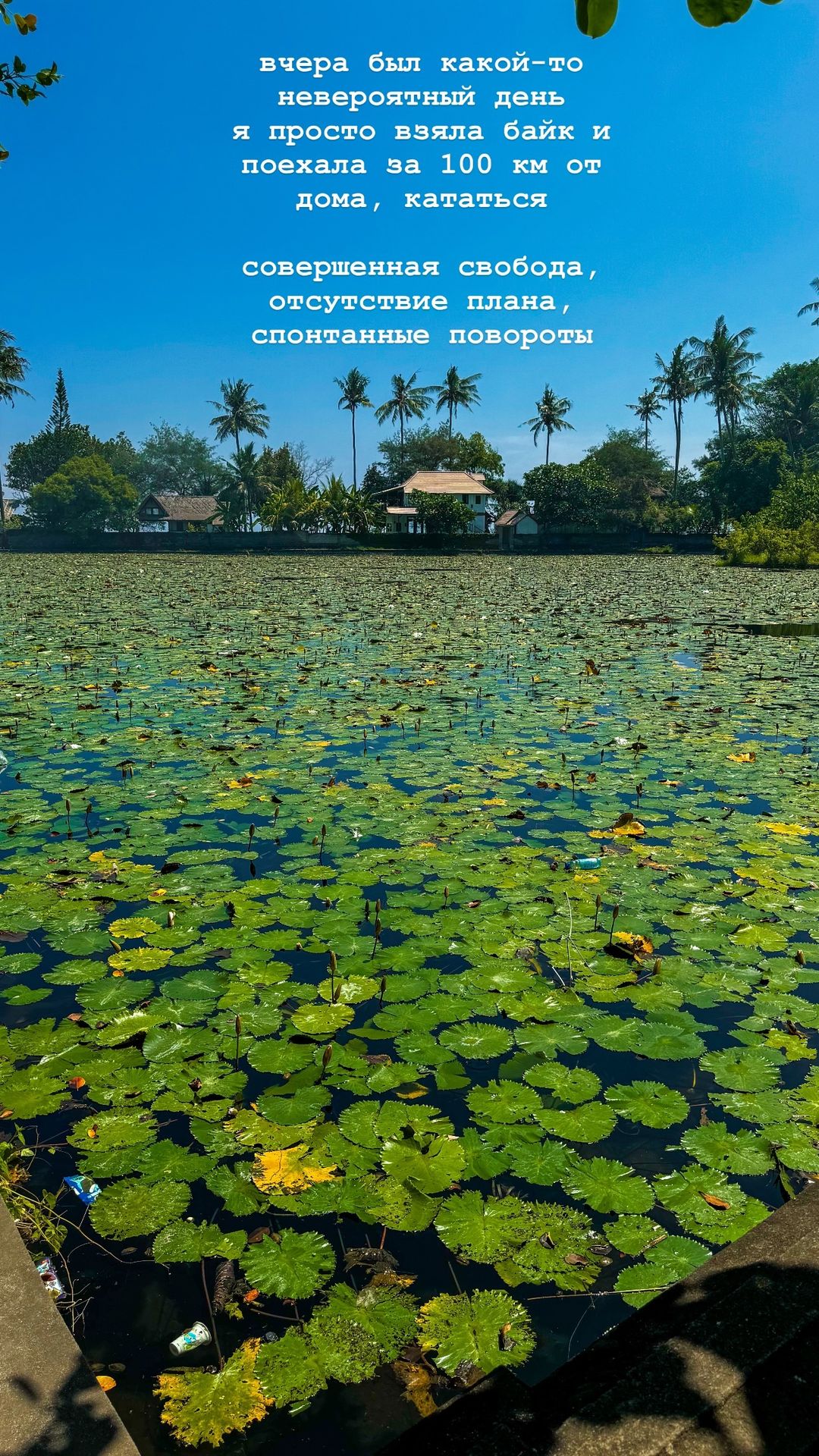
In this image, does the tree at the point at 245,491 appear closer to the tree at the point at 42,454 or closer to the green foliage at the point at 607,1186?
the tree at the point at 42,454

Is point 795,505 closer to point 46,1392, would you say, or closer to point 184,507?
point 46,1392

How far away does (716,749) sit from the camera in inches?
228

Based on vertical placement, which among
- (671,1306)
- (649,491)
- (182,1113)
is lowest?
(182,1113)

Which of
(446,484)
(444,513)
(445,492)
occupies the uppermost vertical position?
(446,484)

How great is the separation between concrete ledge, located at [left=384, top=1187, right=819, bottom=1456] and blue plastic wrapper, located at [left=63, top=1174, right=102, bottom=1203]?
110 cm

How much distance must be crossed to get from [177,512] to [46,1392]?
231ft

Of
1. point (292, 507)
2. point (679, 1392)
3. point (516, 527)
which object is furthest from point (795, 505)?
point (679, 1392)

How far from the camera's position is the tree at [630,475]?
4953 cm

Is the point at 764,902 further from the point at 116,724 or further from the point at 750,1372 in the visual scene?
the point at 116,724

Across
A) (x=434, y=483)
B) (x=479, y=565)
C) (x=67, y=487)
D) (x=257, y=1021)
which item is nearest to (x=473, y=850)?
(x=257, y=1021)

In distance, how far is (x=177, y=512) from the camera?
2618 inches

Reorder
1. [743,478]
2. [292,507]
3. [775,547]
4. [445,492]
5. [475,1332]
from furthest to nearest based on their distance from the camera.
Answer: [445,492], [292,507], [743,478], [775,547], [475,1332]

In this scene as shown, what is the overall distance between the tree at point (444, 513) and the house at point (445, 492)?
381cm

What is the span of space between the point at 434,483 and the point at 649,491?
1425cm
